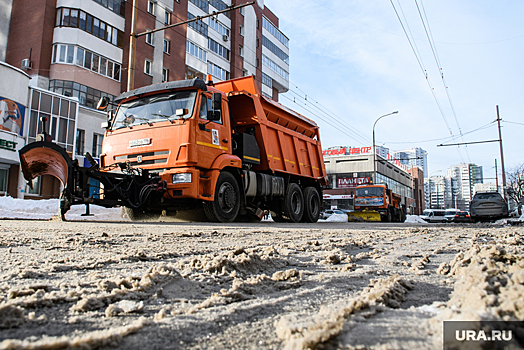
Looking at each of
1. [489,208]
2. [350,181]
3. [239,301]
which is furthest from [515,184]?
[239,301]

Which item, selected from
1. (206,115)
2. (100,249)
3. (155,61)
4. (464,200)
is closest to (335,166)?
(155,61)

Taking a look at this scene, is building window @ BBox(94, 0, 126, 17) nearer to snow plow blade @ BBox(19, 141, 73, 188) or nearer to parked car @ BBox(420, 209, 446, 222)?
snow plow blade @ BBox(19, 141, 73, 188)

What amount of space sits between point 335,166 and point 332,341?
58.0 meters

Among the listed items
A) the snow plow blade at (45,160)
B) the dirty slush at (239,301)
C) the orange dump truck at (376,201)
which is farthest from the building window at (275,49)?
the dirty slush at (239,301)

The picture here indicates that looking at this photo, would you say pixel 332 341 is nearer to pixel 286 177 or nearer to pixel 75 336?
pixel 75 336

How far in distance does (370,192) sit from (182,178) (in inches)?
677

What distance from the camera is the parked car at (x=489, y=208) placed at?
794 inches

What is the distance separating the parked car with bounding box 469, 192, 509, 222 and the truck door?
1754 centimetres

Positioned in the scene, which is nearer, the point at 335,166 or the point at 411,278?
the point at 411,278

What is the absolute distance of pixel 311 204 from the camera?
13.1 m

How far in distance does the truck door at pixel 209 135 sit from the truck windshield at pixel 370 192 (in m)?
15.6

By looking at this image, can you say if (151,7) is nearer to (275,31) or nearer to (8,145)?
(8,145)

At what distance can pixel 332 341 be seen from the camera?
1232mm

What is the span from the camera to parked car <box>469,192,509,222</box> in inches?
794
